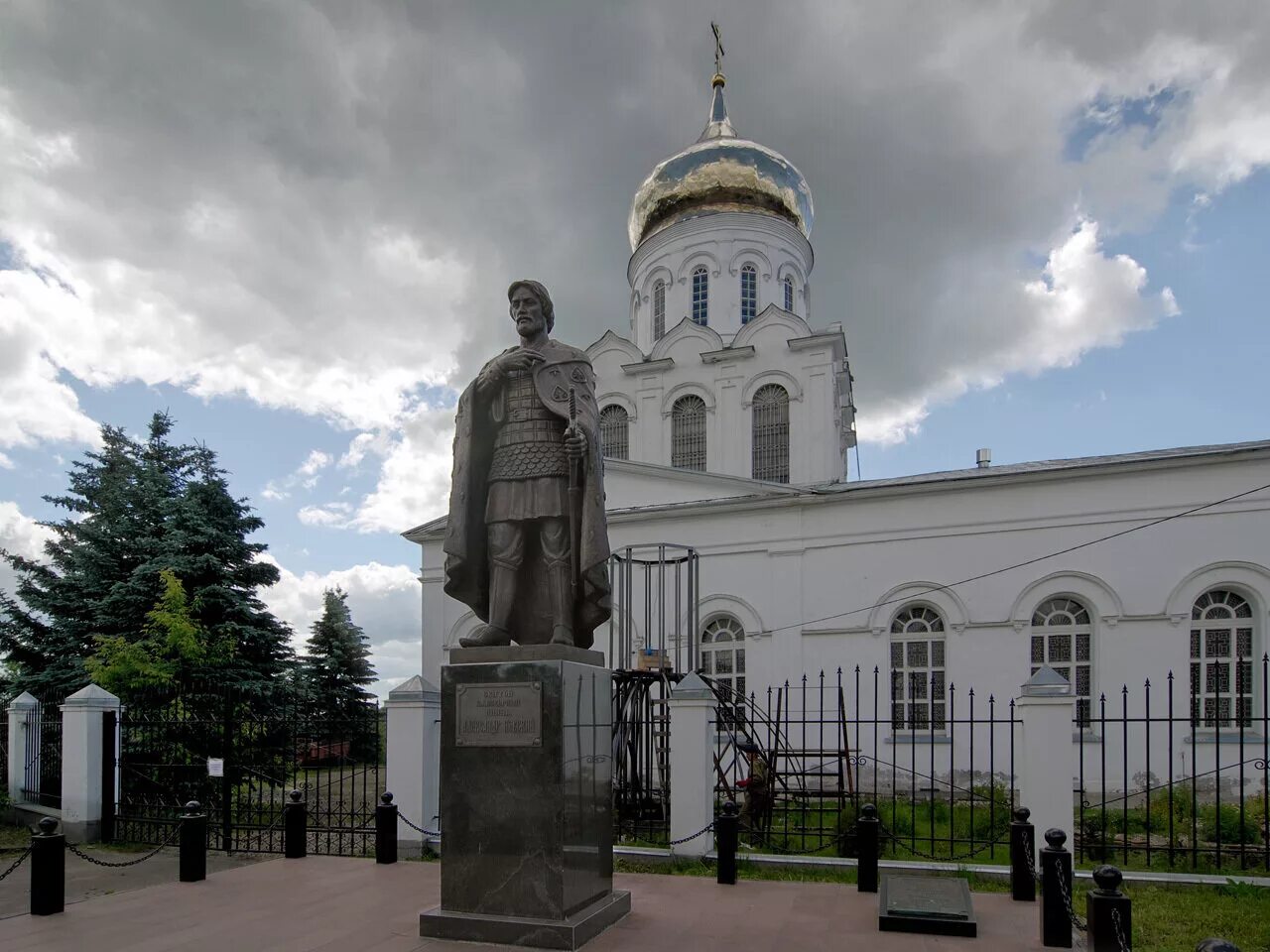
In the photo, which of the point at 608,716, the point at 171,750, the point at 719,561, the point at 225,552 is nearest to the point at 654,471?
the point at 719,561

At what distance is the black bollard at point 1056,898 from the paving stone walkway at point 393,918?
127mm

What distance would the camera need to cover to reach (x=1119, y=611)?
54.6ft

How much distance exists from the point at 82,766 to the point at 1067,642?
51.3 ft

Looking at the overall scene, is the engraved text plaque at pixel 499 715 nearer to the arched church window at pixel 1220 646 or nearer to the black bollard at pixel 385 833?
the black bollard at pixel 385 833

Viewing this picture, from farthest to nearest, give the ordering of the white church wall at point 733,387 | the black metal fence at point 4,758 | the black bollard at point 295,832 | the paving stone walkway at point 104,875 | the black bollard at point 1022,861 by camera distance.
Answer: the white church wall at point 733,387 → the black metal fence at point 4,758 → the black bollard at point 295,832 → the paving stone walkway at point 104,875 → the black bollard at point 1022,861

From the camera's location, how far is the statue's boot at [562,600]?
635cm

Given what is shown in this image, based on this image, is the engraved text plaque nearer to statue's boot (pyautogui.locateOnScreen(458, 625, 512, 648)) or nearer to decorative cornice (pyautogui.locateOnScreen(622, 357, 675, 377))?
statue's boot (pyautogui.locateOnScreen(458, 625, 512, 648))

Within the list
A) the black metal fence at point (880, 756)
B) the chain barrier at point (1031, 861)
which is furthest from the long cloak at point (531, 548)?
the black metal fence at point (880, 756)

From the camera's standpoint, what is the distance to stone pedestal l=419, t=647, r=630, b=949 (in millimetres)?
5789

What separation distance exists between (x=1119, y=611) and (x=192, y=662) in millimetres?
16199

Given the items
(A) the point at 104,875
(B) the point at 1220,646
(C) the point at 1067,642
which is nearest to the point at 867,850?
(A) the point at 104,875

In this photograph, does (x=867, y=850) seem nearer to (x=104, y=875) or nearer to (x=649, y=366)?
(x=104, y=875)

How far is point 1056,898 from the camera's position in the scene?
618 centimetres

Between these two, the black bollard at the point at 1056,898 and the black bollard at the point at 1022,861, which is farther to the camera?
the black bollard at the point at 1022,861
